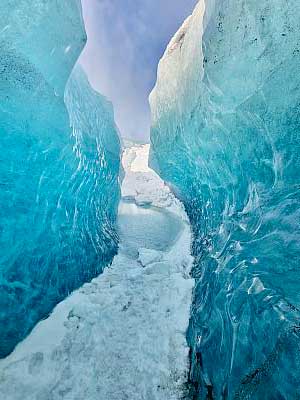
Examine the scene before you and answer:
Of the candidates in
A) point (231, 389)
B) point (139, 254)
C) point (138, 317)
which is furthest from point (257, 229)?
point (139, 254)

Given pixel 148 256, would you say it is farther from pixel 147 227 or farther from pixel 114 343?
pixel 147 227

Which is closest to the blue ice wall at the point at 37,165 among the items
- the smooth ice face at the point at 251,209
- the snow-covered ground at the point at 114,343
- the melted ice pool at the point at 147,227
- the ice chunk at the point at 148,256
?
the snow-covered ground at the point at 114,343

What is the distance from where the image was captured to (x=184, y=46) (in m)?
6.74

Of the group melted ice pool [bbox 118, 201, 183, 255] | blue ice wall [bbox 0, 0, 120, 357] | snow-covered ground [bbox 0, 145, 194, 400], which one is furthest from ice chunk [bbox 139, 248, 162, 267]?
blue ice wall [bbox 0, 0, 120, 357]

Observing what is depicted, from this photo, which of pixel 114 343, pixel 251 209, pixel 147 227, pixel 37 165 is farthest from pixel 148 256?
pixel 251 209

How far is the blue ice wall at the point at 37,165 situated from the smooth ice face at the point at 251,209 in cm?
207

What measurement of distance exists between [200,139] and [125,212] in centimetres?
779

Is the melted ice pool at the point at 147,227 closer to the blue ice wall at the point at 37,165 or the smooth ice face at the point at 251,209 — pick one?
the blue ice wall at the point at 37,165

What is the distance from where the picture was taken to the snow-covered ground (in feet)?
10.8

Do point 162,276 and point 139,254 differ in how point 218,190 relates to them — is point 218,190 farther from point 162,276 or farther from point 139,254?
point 139,254

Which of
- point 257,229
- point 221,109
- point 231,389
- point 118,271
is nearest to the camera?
point 231,389

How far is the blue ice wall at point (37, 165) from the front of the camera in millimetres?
3375

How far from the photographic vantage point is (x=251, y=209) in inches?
129

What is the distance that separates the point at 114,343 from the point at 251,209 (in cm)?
254
